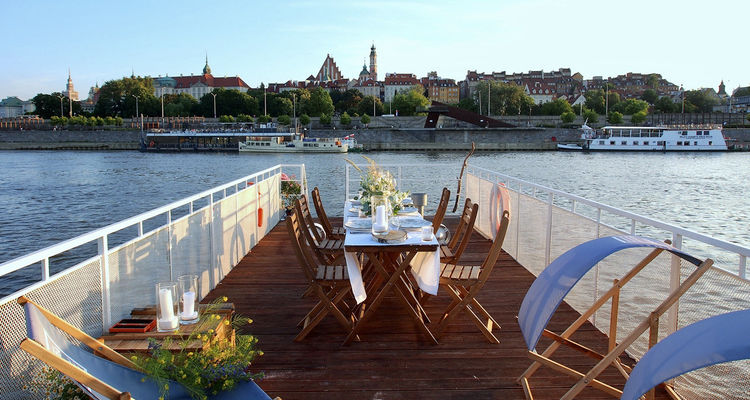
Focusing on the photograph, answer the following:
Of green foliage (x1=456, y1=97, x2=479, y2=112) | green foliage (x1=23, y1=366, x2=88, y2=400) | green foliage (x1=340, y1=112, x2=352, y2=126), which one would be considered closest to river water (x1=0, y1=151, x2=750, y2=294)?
green foliage (x1=23, y1=366, x2=88, y2=400)

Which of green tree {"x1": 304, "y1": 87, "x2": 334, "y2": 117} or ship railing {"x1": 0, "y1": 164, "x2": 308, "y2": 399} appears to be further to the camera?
green tree {"x1": 304, "y1": 87, "x2": 334, "y2": 117}

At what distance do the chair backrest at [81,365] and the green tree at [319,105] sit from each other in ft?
308

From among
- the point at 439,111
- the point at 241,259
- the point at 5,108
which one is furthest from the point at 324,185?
the point at 5,108

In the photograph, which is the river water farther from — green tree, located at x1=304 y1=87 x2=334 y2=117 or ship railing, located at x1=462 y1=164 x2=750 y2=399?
green tree, located at x1=304 y1=87 x2=334 y2=117

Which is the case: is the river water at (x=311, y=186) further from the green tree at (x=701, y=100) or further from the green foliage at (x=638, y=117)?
the green tree at (x=701, y=100)

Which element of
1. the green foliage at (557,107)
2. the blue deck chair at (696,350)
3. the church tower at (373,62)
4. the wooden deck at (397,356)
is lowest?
the wooden deck at (397,356)

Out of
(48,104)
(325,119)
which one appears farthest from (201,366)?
(48,104)

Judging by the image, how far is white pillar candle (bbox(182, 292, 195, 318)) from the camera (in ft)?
10.5

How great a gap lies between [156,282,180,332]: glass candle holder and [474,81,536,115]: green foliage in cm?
9297

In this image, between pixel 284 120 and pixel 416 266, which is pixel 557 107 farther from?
pixel 416 266

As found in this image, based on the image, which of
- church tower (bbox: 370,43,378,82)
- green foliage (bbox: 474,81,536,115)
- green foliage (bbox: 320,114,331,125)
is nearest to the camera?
green foliage (bbox: 320,114,331,125)

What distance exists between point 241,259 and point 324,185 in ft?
82.2

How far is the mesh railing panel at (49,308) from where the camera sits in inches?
91.4

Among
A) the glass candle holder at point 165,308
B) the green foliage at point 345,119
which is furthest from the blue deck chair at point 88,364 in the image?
the green foliage at point 345,119
